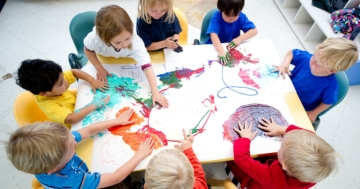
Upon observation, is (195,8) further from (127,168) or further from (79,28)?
(127,168)

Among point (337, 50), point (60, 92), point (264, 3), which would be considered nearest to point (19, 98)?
point (60, 92)

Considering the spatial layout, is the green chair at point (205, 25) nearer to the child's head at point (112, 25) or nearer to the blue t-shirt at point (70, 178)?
the child's head at point (112, 25)

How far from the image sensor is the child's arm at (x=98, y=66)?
4.94ft

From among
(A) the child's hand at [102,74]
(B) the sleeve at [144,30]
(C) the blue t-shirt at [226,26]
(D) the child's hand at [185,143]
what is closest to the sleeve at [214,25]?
(C) the blue t-shirt at [226,26]

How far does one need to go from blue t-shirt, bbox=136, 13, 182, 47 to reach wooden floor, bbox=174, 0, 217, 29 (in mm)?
1287

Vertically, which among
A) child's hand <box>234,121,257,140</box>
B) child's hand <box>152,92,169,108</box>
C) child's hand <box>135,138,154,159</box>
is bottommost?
child's hand <box>234,121,257,140</box>

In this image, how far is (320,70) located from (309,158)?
0.68m

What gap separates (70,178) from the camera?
1086 mm

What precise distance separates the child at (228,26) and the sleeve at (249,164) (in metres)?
0.63

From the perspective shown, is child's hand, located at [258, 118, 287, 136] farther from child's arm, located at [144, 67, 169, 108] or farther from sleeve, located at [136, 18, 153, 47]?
sleeve, located at [136, 18, 153, 47]

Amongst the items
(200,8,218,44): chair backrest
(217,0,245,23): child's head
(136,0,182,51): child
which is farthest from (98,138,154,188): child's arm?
(200,8,218,44): chair backrest

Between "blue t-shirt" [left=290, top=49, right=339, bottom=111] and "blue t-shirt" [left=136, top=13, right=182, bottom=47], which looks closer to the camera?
"blue t-shirt" [left=290, top=49, right=339, bottom=111]

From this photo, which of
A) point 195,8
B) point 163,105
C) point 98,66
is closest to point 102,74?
point 98,66

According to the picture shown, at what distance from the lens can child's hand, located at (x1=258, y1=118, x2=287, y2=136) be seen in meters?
1.31
